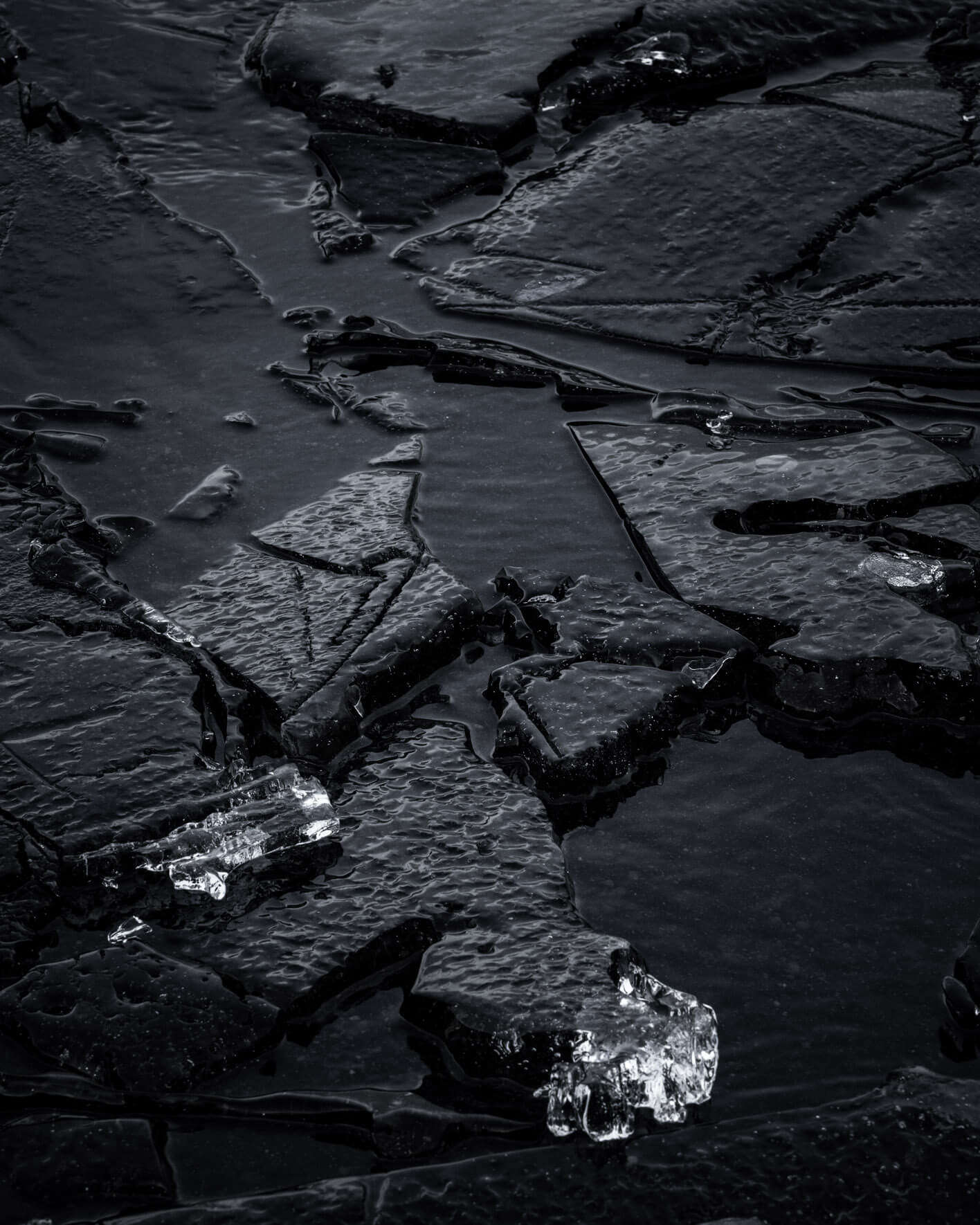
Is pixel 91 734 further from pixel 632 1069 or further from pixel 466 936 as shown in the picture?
pixel 632 1069

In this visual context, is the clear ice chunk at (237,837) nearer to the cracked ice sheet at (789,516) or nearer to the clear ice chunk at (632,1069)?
the clear ice chunk at (632,1069)

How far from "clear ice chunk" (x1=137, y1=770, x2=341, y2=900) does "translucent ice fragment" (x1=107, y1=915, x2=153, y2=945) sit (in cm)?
7

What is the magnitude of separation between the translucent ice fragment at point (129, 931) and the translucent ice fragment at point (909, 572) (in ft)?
4.22

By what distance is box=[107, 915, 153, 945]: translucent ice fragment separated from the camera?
181cm

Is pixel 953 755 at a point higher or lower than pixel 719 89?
lower

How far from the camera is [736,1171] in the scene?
1.55 metres

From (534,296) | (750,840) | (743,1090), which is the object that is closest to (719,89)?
(534,296)

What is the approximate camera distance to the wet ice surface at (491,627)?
163cm

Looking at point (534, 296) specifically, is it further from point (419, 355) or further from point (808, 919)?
point (808, 919)

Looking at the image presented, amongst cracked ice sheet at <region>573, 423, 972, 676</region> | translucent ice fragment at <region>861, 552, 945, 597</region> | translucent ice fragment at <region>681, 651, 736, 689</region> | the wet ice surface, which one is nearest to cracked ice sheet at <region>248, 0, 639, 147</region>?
the wet ice surface

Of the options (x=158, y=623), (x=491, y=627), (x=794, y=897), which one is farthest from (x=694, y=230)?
(x=794, y=897)

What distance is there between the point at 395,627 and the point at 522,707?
27 cm

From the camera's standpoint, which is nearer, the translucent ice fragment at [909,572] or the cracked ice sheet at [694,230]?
the translucent ice fragment at [909,572]

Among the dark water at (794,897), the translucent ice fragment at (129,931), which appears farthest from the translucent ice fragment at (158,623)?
the dark water at (794,897)
